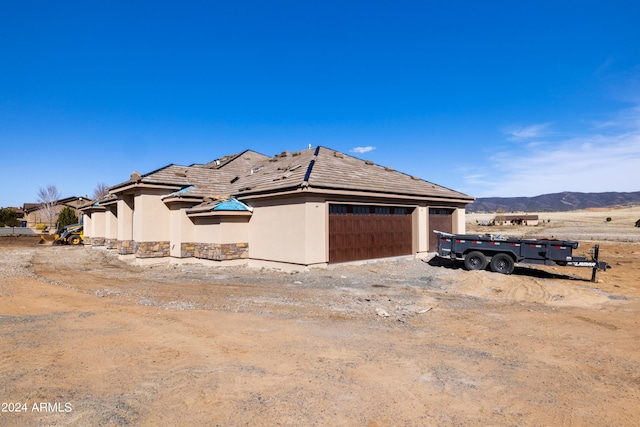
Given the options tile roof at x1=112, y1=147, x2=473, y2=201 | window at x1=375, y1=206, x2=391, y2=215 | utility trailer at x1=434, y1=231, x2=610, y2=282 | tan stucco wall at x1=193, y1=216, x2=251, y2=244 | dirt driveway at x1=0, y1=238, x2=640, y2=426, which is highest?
tile roof at x1=112, y1=147, x2=473, y2=201

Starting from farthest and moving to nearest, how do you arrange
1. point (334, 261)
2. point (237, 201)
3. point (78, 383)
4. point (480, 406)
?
point (237, 201), point (334, 261), point (78, 383), point (480, 406)

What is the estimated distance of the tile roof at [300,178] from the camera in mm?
16156

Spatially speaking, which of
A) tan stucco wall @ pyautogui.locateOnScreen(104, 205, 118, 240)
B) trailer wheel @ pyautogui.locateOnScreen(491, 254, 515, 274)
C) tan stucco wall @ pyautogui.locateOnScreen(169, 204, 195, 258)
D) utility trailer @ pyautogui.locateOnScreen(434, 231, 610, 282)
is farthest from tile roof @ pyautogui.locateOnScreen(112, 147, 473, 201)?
tan stucco wall @ pyautogui.locateOnScreen(104, 205, 118, 240)

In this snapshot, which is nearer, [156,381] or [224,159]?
[156,381]

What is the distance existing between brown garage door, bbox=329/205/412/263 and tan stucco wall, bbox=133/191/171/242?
934cm

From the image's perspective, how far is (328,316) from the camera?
8.16 metres

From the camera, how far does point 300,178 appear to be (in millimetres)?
15461

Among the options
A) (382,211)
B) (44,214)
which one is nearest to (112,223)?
(382,211)

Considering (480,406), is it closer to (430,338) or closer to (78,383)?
(430,338)

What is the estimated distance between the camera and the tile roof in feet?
53.0

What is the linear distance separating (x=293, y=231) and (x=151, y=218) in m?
8.26

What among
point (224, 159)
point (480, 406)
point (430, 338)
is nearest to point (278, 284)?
point (430, 338)

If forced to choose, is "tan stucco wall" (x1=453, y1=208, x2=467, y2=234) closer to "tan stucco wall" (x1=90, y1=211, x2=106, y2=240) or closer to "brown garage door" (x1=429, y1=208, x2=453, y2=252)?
"brown garage door" (x1=429, y1=208, x2=453, y2=252)

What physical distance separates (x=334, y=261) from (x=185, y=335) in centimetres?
970
